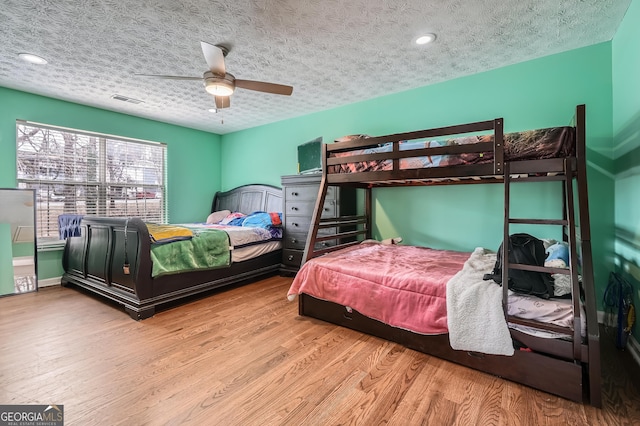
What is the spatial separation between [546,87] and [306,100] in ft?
8.43

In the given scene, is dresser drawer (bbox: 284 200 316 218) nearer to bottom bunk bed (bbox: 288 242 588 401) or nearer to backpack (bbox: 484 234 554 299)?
bottom bunk bed (bbox: 288 242 588 401)

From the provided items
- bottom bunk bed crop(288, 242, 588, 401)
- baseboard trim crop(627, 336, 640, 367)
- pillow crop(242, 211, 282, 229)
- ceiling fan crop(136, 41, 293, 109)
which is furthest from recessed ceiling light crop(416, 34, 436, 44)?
pillow crop(242, 211, 282, 229)

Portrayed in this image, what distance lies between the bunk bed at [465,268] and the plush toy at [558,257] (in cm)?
8

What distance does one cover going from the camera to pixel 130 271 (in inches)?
102

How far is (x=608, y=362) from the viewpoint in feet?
5.86

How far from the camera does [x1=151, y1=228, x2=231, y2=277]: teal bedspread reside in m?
2.66

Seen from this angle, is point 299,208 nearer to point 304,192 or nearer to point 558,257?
point 304,192

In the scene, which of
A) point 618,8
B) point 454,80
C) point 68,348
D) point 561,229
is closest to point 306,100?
point 454,80

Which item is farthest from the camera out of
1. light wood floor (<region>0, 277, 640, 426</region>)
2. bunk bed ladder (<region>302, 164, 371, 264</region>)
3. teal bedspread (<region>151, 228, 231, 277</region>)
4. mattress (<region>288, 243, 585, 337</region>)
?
bunk bed ladder (<region>302, 164, 371, 264</region>)

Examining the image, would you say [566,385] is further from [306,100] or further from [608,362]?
[306,100]

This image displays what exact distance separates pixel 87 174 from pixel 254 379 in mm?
3965

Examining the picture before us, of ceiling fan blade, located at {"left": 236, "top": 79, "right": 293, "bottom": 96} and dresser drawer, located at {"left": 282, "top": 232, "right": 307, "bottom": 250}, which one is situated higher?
ceiling fan blade, located at {"left": 236, "top": 79, "right": 293, "bottom": 96}

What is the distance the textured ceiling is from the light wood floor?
7.76 feet

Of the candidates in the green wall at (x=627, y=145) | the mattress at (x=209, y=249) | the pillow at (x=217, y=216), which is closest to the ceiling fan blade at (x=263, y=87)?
the mattress at (x=209, y=249)
